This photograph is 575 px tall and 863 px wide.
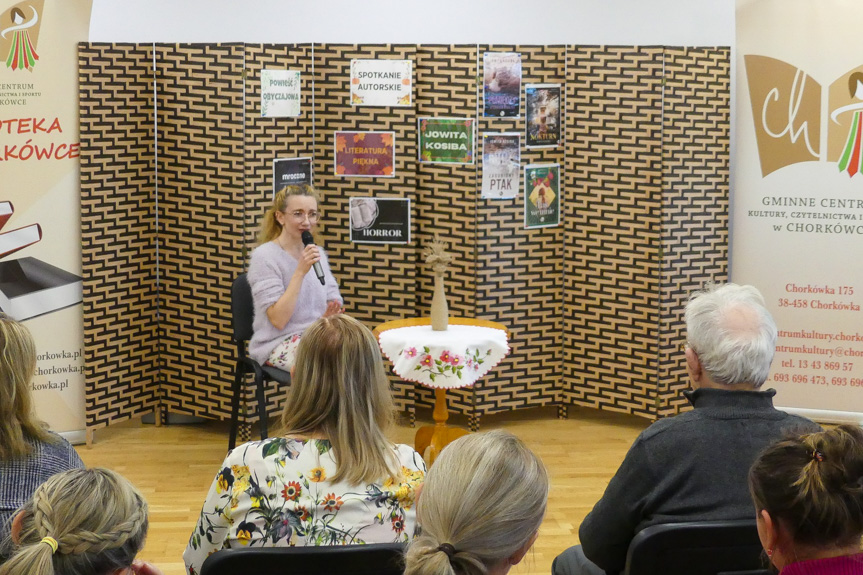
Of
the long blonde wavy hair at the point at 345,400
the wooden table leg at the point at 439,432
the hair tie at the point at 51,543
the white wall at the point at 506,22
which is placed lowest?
the wooden table leg at the point at 439,432

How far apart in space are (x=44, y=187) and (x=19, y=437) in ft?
10.5

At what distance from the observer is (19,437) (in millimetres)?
2391

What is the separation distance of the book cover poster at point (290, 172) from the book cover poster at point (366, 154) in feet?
0.58

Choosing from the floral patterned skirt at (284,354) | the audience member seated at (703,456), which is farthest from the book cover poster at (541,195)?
the audience member seated at (703,456)

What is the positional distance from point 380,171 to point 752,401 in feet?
11.8

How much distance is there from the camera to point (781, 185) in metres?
5.83

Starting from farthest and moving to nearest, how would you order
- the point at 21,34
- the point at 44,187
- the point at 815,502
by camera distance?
the point at 44,187
the point at 21,34
the point at 815,502

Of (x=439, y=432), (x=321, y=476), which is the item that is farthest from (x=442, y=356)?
(x=321, y=476)

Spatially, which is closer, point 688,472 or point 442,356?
point 688,472

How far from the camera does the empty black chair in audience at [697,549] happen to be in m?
2.20

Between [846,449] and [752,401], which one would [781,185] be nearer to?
[752,401]

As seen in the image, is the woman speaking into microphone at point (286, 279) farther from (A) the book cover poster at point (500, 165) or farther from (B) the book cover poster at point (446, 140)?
(A) the book cover poster at point (500, 165)

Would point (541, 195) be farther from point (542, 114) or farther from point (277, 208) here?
point (277, 208)

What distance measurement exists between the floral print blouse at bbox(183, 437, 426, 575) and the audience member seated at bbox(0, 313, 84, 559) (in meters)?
0.44
